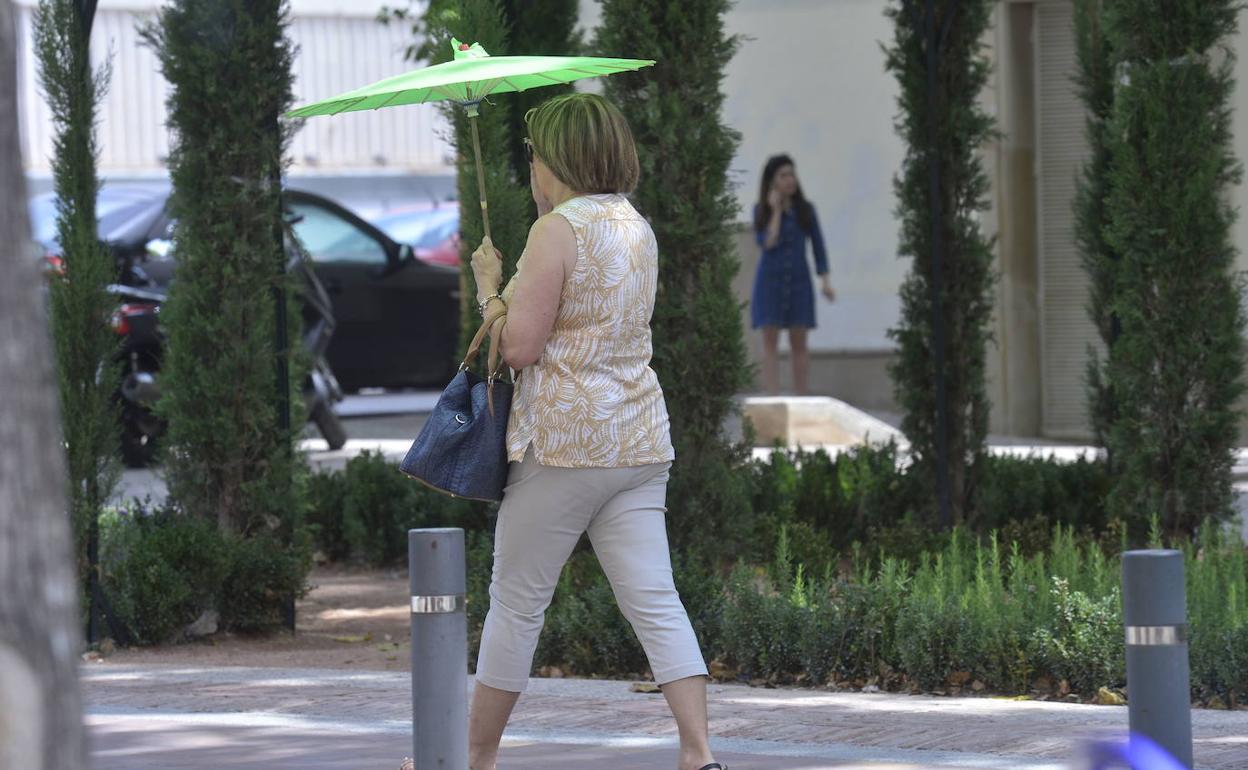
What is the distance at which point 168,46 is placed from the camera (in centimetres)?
859

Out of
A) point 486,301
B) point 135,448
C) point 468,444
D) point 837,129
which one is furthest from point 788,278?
point 468,444

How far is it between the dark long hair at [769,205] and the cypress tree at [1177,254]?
6518 millimetres

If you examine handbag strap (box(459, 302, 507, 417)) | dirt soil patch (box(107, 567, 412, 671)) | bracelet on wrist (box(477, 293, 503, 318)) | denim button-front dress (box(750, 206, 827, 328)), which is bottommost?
dirt soil patch (box(107, 567, 412, 671))

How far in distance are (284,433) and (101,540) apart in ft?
2.95

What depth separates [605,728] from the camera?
6227mm

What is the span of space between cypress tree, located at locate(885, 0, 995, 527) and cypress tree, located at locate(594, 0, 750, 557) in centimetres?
227

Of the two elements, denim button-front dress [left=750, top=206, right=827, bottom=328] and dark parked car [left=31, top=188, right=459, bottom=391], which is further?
dark parked car [left=31, top=188, right=459, bottom=391]

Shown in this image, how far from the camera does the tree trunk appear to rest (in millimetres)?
2383

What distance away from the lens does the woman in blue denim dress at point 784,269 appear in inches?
615

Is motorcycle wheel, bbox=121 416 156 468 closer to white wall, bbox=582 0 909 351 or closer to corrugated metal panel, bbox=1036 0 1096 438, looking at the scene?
white wall, bbox=582 0 909 351

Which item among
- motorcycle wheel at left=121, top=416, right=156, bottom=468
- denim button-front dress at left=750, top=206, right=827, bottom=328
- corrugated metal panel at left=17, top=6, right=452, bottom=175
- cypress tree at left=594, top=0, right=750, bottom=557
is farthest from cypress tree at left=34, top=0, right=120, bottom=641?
corrugated metal panel at left=17, top=6, right=452, bottom=175

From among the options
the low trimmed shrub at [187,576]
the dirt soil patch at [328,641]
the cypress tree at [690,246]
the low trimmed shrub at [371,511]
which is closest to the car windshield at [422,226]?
the low trimmed shrub at [371,511]

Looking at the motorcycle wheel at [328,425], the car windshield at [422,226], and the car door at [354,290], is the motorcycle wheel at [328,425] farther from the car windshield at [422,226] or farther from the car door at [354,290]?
the car windshield at [422,226]

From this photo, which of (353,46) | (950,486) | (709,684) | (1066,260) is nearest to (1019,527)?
(950,486)
